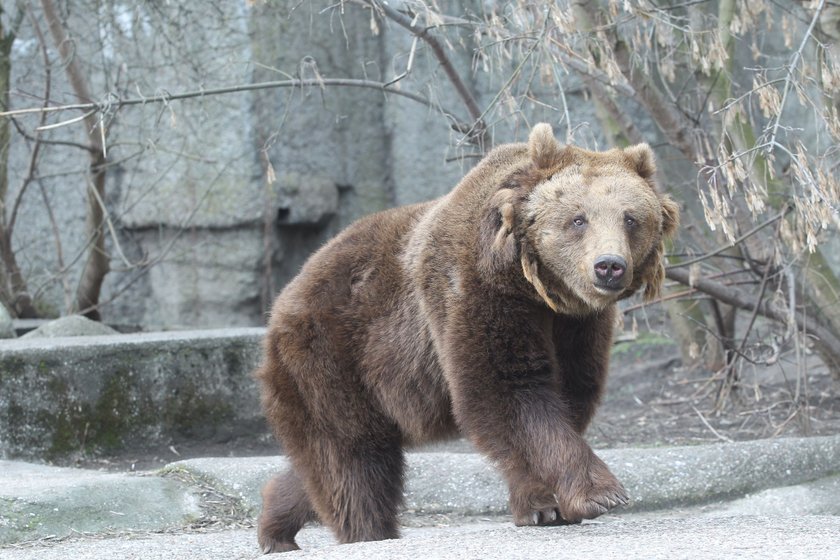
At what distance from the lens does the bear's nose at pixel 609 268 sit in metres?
4.01

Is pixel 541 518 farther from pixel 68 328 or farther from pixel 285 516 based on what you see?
pixel 68 328

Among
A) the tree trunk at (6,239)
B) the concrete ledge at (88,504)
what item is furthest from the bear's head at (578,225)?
the tree trunk at (6,239)

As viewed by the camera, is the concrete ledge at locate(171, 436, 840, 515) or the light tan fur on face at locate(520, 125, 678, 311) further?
the concrete ledge at locate(171, 436, 840, 515)

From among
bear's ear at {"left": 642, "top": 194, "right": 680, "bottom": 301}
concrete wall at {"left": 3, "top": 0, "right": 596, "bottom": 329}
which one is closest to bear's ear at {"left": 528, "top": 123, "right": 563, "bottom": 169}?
bear's ear at {"left": 642, "top": 194, "right": 680, "bottom": 301}

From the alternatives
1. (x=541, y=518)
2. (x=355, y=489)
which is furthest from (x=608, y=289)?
(x=355, y=489)

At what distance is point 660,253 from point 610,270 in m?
0.47

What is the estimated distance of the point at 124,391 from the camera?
759 centimetres

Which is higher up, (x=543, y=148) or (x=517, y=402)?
(x=543, y=148)

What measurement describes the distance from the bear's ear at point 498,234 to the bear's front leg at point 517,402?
0.15m

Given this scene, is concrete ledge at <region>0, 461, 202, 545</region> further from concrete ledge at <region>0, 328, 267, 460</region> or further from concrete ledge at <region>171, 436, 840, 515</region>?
concrete ledge at <region>0, 328, 267, 460</region>

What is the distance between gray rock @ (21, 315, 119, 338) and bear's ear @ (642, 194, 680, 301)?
5.72 meters

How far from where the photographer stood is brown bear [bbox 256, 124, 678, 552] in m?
4.18

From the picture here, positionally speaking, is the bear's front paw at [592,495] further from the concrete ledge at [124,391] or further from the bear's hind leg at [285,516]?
the concrete ledge at [124,391]

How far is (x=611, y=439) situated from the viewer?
816 cm
